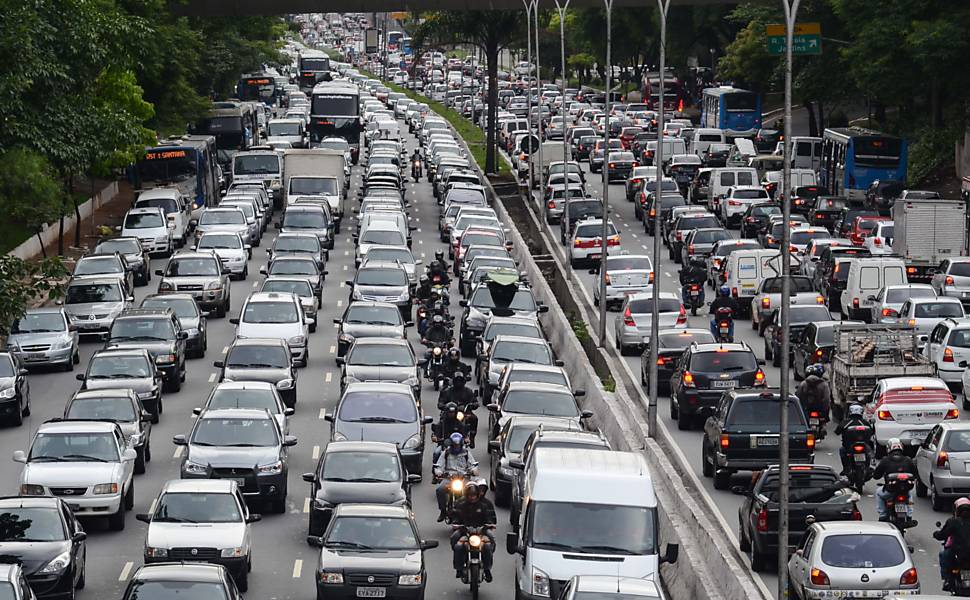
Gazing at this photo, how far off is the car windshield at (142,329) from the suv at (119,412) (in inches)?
266

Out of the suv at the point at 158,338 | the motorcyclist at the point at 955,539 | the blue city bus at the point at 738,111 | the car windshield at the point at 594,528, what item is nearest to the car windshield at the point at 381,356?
the suv at the point at 158,338

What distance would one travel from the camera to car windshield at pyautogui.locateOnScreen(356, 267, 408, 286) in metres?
45.1

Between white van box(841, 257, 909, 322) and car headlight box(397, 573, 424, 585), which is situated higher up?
white van box(841, 257, 909, 322)

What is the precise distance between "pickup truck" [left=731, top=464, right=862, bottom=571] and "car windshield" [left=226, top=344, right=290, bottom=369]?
43.0 feet

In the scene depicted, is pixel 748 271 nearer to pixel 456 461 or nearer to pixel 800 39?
pixel 800 39

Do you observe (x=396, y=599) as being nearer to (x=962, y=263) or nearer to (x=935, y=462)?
(x=935, y=462)

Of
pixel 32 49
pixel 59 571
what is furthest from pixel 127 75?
pixel 59 571

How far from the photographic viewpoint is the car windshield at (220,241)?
2041 inches

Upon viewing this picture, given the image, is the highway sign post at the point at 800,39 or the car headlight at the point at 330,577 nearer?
the car headlight at the point at 330,577

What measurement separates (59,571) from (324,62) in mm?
137903

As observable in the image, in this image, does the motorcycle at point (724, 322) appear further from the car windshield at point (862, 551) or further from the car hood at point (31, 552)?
the car hood at point (31, 552)

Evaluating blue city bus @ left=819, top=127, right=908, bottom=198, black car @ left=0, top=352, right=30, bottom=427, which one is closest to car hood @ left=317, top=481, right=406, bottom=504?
black car @ left=0, top=352, right=30, bottom=427

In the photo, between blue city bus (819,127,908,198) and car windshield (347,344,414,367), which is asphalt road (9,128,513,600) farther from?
blue city bus (819,127,908,198)

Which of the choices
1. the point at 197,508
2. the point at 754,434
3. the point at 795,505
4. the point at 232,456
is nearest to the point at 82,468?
the point at 232,456
